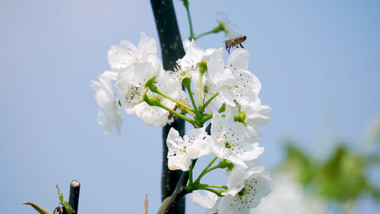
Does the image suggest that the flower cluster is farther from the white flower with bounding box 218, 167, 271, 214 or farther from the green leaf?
the green leaf

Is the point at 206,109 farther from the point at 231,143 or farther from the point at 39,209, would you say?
the point at 39,209

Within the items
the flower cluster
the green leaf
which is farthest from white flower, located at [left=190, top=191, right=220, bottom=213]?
the green leaf

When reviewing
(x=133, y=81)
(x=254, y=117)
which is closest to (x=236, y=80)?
(x=254, y=117)

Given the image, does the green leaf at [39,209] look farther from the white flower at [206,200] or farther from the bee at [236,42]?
the bee at [236,42]

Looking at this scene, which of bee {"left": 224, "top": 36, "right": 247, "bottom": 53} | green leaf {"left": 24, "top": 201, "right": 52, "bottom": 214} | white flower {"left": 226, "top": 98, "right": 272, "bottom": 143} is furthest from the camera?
bee {"left": 224, "top": 36, "right": 247, "bottom": 53}

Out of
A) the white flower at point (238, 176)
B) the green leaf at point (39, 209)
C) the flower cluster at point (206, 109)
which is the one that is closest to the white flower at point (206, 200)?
the flower cluster at point (206, 109)

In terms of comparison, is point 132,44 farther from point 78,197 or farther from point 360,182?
point 360,182

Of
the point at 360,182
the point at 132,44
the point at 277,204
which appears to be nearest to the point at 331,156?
the point at 360,182

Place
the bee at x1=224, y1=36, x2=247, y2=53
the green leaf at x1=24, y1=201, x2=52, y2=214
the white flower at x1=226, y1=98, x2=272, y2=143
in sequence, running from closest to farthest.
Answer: the green leaf at x1=24, y1=201, x2=52, y2=214 < the white flower at x1=226, y1=98, x2=272, y2=143 < the bee at x1=224, y1=36, x2=247, y2=53
